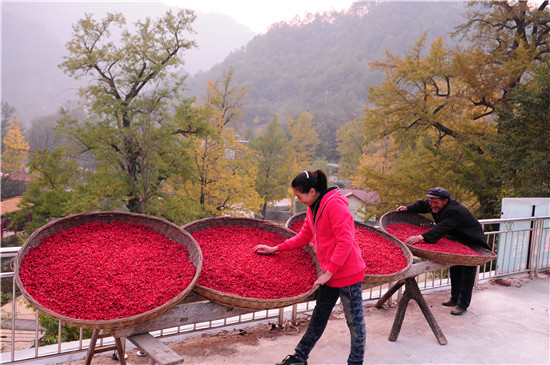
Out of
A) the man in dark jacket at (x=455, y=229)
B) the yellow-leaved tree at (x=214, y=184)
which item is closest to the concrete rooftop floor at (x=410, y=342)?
the man in dark jacket at (x=455, y=229)

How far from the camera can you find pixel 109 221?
2754 millimetres

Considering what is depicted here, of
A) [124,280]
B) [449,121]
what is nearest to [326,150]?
[449,121]

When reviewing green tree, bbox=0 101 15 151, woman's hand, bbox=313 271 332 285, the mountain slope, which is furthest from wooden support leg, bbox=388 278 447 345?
green tree, bbox=0 101 15 151

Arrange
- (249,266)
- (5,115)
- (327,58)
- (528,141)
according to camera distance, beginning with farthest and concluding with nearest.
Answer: (327,58) < (5,115) < (528,141) < (249,266)

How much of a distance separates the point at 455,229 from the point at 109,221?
3112mm

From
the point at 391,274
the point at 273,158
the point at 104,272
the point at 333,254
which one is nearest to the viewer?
the point at 104,272

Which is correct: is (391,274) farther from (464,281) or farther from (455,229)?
(464,281)

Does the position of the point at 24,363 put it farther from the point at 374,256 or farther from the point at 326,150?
the point at 326,150

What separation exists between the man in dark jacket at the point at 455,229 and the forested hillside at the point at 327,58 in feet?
193

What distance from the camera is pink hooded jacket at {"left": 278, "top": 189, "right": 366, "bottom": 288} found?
8.02 ft

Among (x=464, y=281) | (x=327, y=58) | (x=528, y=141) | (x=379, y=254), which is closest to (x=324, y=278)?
(x=379, y=254)

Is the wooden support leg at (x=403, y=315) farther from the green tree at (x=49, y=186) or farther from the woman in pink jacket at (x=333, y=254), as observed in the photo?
the green tree at (x=49, y=186)

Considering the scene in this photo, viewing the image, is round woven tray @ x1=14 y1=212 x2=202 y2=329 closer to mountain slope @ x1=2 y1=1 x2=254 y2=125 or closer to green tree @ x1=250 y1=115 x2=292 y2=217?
green tree @ x1=250 y1=115 x2=292 y2=217

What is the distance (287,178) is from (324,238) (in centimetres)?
3441
